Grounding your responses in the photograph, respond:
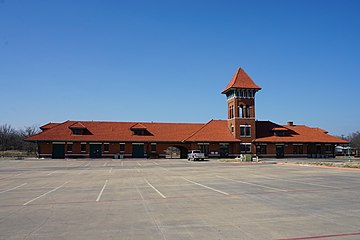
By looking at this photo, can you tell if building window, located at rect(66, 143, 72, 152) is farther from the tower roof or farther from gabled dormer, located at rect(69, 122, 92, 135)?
Result: the tower roof

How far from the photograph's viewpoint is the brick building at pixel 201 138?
203ft

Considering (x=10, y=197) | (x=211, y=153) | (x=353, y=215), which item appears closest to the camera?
(x=353, y=215)

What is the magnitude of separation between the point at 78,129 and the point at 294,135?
41.9m

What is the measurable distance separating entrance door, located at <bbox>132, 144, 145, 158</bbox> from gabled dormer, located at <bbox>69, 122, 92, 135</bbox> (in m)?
8.86

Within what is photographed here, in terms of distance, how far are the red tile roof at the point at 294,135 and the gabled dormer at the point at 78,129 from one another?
32.2m

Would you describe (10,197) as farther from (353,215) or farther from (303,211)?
(353,215)

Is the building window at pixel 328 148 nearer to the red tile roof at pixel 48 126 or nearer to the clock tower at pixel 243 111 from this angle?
the clock tower at pixel 243 111

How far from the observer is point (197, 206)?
12609 millimetres

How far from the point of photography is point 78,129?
63250 mm

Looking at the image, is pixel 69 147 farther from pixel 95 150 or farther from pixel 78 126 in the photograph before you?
pixel 95 150

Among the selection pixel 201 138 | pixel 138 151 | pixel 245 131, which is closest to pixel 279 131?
pixel 245 131

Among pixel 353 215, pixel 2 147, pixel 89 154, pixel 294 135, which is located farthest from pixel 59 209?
pixel 2 147

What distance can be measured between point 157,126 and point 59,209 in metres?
57.7

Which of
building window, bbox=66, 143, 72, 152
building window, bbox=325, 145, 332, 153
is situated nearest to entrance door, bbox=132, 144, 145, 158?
building window, bbox=66, 143, 72, 152
